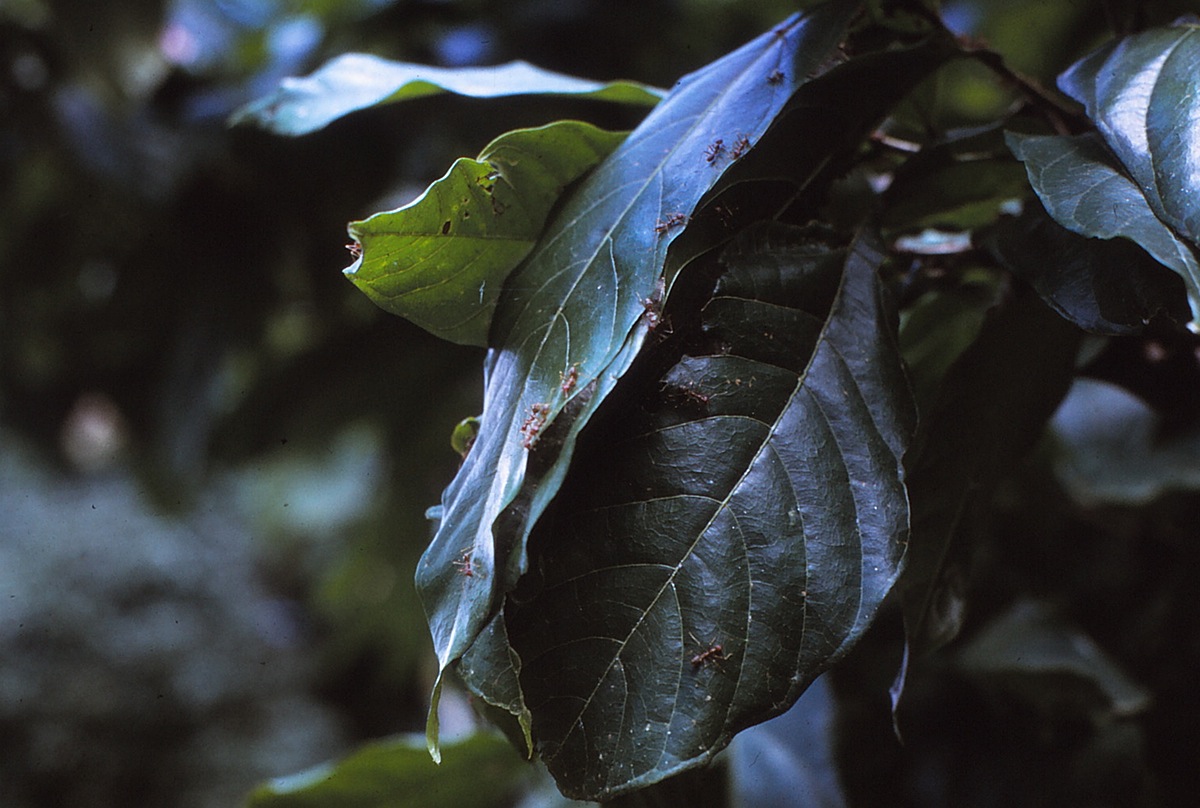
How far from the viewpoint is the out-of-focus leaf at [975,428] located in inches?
21.7

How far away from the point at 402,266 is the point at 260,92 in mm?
1181

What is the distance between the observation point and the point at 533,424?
15.9 inches

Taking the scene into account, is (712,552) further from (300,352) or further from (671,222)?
(300,352)

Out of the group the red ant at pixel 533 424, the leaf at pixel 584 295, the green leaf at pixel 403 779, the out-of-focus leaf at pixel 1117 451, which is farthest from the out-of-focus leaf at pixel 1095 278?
the green leaf at pixel 403 779

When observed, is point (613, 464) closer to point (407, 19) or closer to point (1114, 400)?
point (1114, 400)

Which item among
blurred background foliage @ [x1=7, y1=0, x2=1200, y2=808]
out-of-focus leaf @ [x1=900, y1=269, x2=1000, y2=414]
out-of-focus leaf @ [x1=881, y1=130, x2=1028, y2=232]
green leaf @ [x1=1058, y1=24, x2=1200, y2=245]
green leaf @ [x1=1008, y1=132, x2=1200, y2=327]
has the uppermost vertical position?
green leaf @ [x1=1058, y1=24, x2=1200, y2=245]

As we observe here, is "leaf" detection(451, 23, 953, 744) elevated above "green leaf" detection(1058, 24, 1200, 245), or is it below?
below

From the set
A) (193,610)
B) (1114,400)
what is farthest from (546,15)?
(193,610)

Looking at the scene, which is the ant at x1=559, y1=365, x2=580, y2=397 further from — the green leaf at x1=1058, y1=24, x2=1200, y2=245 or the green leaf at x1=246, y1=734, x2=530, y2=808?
the green leaf at x1=246, y1=734, x2=530, y2=808

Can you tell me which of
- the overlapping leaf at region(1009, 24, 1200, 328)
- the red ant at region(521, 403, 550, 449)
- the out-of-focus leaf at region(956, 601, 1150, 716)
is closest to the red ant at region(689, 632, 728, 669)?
the red ant at region(521, 403, 550, 449)

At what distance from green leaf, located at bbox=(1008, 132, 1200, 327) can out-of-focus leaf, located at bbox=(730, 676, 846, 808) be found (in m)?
0.51

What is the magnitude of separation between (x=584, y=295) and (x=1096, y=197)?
234mm

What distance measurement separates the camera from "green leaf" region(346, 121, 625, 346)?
0.45 metres

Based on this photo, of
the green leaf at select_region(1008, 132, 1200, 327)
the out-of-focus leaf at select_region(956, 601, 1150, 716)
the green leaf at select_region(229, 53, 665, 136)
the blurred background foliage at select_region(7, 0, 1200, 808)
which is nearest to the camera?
the green leaf at select_region(1008, 132, 1200, 327)
